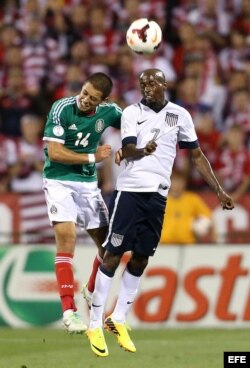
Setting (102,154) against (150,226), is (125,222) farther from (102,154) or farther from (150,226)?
(102,154)

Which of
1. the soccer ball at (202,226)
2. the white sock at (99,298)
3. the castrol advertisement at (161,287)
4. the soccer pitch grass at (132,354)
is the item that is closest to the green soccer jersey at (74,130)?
the white sock at (99,298)

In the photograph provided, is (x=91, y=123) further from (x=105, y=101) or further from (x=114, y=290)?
(x=114, y=290)

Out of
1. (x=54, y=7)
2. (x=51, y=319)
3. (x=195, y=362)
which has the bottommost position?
(x=51, y=319)

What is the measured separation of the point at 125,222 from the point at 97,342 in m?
1.03

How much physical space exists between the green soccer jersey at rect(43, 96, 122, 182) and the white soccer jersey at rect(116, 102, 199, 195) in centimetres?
38

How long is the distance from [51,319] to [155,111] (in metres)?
4.55

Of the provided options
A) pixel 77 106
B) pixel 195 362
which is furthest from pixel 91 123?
pixel 195 362

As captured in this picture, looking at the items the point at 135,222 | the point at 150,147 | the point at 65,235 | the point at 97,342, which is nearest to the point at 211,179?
the point at 135,222

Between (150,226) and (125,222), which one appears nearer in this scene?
(125,222)

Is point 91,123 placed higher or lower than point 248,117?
higher

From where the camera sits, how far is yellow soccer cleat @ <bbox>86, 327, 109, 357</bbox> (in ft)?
32.0

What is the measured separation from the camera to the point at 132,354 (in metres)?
10.9

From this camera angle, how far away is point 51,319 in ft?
45.2

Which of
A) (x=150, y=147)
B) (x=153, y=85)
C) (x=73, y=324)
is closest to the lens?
(x=150, y=147)
